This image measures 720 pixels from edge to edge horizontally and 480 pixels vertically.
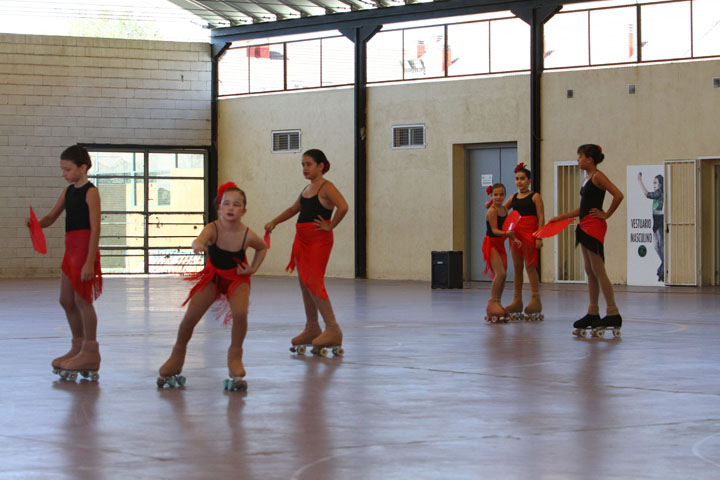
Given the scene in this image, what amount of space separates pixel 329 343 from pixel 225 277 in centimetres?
211

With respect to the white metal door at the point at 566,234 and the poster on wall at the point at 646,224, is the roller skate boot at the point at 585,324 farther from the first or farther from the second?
the white metal door at the point at 566,234

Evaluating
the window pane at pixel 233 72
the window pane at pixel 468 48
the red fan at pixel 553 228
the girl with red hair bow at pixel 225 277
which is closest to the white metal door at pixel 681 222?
the window pane at pixel 468 48

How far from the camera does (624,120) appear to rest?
2256 centimetres

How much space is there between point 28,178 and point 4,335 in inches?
640

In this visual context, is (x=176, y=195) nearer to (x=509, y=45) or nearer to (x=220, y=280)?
(x=509, y=45)

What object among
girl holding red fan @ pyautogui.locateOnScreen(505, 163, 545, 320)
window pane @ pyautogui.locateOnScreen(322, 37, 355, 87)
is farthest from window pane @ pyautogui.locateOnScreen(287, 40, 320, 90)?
girl holding red fan @ pyautogui.locateOnScreen(505, 163, 545, 320)

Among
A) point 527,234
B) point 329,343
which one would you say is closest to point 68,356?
point 329,343

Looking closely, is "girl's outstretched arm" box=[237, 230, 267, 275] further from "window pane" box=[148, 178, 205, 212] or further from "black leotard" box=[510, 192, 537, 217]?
"window pane" box=[148, 178, 205, 212]

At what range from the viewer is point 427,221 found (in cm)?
2525

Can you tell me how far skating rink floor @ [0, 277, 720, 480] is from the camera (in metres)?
4.88

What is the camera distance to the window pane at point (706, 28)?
2125 cm

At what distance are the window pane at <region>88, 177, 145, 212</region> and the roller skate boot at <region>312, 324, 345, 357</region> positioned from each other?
19.3 m

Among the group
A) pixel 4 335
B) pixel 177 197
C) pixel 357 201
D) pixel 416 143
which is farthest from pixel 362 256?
pixel 4 335

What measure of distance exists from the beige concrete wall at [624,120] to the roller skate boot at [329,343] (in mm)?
14286
